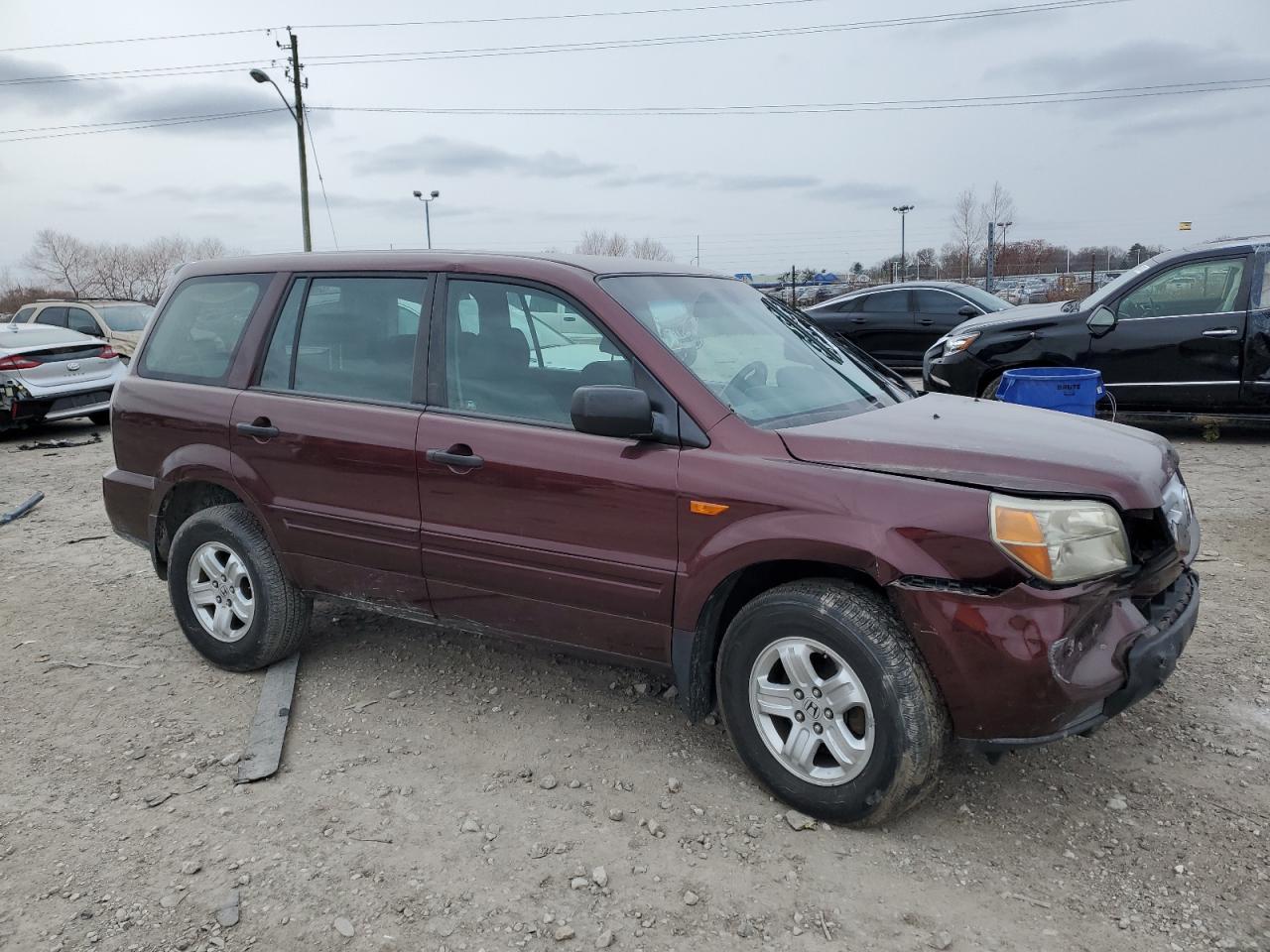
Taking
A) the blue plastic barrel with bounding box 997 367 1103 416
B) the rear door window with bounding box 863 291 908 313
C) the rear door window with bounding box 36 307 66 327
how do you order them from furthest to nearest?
the rear door window with bounding box 36 307 66 327, the rear door window with bounding box 863 291 908 313, the blue plastic barrel with bounding box 997 367 1103 416

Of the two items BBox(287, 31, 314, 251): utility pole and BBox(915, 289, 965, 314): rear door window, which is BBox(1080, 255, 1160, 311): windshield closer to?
BBox(915, 289, 965, 314): rear door window

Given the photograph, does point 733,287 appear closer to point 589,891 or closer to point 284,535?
point 284,535

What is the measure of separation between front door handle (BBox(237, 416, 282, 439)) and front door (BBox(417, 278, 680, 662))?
786 mm

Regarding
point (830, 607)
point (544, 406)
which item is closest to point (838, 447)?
point (830, 607)

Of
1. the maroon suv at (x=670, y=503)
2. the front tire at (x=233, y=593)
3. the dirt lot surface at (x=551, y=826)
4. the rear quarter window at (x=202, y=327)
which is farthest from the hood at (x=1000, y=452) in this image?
the rear quarter window at (x=202, y=327)

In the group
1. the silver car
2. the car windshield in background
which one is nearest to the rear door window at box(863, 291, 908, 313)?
the car windshield in background

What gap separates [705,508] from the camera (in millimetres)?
3043

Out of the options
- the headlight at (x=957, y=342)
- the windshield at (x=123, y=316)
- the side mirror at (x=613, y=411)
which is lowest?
the side mirror at (x=613, y=411)

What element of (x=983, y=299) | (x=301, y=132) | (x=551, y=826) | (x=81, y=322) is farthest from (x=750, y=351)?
(x=301, y=132)

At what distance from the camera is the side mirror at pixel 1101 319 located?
831cm

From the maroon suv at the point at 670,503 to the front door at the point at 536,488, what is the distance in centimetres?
1

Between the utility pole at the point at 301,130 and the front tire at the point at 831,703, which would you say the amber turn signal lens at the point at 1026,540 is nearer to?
the front tire at the point at 831,703

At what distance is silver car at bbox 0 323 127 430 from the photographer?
36.6ft

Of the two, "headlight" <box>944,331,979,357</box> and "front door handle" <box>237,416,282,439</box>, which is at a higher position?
"headlight" <box>944,331,979,357</box>
